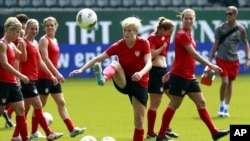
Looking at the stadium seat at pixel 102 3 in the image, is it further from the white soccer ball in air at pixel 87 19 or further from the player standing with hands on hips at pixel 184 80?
the player standing with hands on hips at pixel 184 80

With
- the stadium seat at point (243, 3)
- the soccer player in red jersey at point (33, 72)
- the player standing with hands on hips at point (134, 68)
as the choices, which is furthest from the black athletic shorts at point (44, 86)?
the stadium seat at point (243, 3)

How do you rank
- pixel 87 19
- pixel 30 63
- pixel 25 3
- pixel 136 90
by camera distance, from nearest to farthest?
1. pixel 136 90
2. pixel 30 63
3. pixel 87 19
4. pixel 25 3

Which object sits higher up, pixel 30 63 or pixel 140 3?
pixel 30 63

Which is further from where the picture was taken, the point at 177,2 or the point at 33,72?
the point at 177,2

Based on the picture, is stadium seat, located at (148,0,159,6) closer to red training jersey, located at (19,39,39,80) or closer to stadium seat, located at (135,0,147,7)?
stadium seat, located at (135,0,147,7)

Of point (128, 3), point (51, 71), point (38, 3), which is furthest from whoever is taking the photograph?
point (128, 3)

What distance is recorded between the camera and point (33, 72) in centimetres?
1411

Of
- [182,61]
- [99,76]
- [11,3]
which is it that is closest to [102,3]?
[11,3]

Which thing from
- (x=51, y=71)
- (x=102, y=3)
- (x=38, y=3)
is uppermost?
(x=51, y=71)

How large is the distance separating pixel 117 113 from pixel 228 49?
262cm

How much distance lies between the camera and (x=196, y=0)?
1324 inches

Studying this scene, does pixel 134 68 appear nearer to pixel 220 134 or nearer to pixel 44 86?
pixel 220 134

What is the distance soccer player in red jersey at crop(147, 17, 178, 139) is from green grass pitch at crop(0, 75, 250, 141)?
0.43m

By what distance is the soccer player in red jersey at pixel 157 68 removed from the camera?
1469cm
